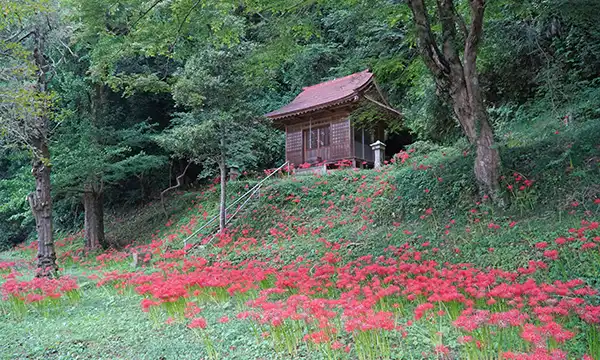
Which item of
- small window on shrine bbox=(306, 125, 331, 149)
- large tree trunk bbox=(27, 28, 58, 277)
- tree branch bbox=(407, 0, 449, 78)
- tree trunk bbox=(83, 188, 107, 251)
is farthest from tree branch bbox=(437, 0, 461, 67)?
tree trunk bbox=(83, 188, 107, 251)

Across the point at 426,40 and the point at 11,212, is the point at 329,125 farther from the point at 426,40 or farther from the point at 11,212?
the point at 11,212

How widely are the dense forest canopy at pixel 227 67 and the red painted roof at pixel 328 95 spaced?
5.11 feet

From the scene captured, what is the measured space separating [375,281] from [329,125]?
13.9 metres

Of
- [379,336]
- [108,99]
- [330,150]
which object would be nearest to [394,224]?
[379,336]

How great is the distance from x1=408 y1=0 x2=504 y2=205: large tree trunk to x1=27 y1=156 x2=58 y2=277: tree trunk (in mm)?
8604

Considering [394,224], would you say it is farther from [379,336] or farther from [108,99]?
[108,99]

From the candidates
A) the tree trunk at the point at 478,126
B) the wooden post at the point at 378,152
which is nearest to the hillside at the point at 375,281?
the tree trunk at the point at 478,126

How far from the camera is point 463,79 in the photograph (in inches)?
301

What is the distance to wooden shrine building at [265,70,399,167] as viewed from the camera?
54.9 ft

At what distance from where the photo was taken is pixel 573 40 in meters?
10.6

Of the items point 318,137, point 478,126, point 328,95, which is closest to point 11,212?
point 318,137

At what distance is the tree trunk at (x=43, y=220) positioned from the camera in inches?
364

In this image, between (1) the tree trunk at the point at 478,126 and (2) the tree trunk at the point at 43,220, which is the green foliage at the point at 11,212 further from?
(1) the tree trunk at the point at 478,126

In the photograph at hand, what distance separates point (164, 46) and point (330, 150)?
34.5 ft
